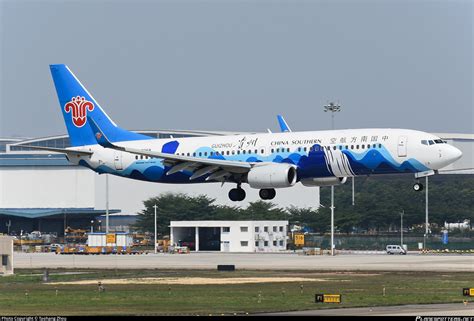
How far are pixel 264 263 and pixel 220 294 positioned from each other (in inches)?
1534

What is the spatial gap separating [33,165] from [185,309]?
12885cm

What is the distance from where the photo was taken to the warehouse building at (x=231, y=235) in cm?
15362

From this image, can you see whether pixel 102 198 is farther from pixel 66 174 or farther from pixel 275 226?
pixel 275 226

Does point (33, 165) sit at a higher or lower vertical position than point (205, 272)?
higher

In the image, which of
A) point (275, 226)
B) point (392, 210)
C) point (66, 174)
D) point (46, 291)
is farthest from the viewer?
point (66, 174)

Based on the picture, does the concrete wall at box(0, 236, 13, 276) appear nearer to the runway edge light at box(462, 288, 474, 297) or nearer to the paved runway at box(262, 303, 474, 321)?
the paved runway at box(262, 303, 474, 321)

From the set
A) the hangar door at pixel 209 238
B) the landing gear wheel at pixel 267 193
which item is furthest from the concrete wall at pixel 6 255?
the hangar door at pixel 209 238

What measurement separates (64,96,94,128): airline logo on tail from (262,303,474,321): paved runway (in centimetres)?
3988

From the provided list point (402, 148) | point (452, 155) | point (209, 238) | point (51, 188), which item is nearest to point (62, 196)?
point (51, 188)

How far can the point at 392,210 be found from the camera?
169125mm

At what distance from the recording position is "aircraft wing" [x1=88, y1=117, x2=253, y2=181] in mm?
85750

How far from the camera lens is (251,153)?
8706 cm

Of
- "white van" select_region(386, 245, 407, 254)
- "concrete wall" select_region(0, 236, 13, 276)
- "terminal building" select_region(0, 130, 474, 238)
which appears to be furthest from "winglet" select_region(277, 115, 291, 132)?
"terminal building" select_region(0, 130, 474, 238)

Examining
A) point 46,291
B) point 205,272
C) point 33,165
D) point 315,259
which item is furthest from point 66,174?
point 46,291
